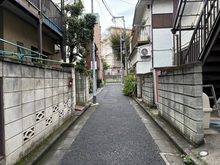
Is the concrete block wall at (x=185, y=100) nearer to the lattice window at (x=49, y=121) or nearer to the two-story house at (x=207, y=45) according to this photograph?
the two-story house at (x=207, y=45)

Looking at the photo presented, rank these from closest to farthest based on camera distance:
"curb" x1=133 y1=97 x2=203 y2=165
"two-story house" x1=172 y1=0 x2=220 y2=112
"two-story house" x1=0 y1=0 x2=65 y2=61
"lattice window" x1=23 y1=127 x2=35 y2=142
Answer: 1. "curb" x1=133 y1=97 x2=203 y2=165
2. "lattice window" x1=23 y1=127 x2=35 y2=142
3. "two-story house" x1=172 y1=0 x2=220 y2=112
4. "two-story house" x1=0 y1=0 x2=65 y2=61

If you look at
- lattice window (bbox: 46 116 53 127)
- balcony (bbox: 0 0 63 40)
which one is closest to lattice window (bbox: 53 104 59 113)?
lattice window (bbox: 46 116 53 127)

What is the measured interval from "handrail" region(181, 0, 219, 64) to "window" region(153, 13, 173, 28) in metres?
7.39

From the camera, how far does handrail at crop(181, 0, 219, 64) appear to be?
4.99 meters

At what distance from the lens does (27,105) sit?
11.9ft

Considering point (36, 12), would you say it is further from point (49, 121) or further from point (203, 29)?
point (203, 29)

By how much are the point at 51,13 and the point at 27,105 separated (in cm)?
647

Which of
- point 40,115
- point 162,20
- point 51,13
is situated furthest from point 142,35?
point 40,115

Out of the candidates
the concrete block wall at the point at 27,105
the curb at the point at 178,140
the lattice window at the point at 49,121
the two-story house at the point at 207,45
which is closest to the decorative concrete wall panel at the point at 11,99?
the concrete block wall at the point at 27,105

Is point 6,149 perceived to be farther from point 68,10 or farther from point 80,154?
point 68,10

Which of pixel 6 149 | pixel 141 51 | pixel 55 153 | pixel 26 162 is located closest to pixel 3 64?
pixel 6 149

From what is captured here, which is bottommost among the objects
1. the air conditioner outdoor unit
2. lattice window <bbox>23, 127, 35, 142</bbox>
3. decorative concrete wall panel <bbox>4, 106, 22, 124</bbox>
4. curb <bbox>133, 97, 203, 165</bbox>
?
curb <bbox>133, 97, 203, 165</bbox>

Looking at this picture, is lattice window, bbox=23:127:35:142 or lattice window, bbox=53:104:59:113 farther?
lattice window, bbox=53:104:59:113

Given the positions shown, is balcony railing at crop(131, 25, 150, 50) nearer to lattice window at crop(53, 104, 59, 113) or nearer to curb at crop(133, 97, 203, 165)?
curb at crop(133, 97, 203, 165)
